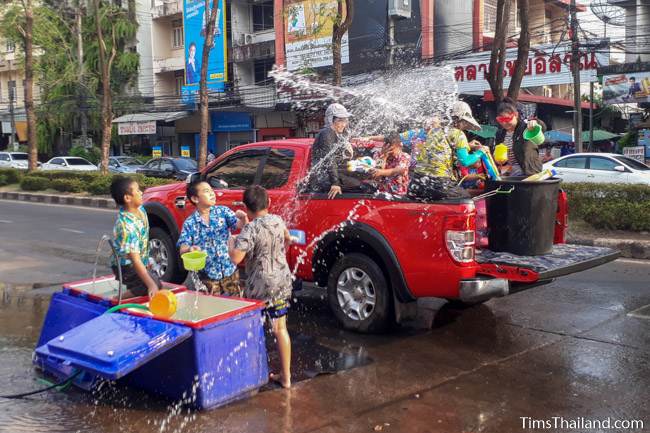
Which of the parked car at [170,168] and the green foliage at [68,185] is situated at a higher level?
the parked car at [170,168]

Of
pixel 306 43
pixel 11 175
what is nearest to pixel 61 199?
pixel 11 175

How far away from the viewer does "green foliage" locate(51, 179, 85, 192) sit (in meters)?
22.2

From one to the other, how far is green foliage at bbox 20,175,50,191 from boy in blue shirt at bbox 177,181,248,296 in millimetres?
20249

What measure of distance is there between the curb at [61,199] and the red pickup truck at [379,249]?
13257 millimetres

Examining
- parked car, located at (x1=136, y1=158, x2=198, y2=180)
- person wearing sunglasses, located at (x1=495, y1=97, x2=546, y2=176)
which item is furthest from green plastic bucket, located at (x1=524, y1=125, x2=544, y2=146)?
parked car, located at (x1=136, y1=158, x2=198, y2=180)

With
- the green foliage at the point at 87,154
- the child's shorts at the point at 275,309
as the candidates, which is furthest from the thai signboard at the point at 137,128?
the child's shorts at the point at 275,309

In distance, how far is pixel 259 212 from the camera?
467 cm

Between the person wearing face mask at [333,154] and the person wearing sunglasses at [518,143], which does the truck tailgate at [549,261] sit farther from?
the person wearing face mask at [333,154]

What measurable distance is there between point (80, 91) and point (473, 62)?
2328 centimetres

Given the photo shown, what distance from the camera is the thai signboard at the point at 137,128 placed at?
3550 cm

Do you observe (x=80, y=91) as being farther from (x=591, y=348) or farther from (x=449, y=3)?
(x=591, y=348)

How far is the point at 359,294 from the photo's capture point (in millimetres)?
5941

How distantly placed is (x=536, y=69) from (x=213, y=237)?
73.1ft

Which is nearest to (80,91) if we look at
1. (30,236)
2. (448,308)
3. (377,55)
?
(377,55)
